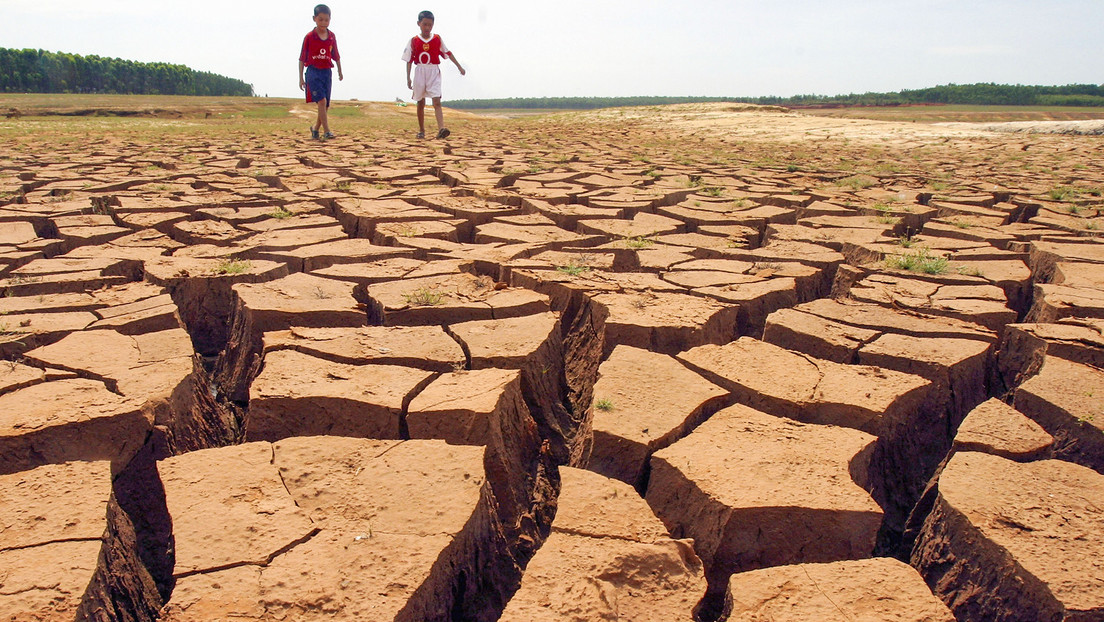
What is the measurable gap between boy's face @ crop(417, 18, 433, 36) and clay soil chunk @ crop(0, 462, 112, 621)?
742 cm

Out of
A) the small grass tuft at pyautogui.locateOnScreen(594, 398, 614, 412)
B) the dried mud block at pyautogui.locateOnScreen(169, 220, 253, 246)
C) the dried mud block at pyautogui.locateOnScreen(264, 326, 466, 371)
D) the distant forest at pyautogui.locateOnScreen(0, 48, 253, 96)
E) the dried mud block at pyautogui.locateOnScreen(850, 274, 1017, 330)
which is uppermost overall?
the distant forest at pyautogui.locateOnScreen(0, 48, 253, 96)

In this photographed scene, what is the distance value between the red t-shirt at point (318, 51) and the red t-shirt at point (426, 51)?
2.58ft

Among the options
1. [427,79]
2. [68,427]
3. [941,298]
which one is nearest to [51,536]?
[68,427]

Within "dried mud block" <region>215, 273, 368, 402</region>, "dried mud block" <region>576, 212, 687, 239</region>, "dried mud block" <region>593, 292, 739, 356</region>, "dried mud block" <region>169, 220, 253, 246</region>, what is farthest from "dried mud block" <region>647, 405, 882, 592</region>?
"dried mud block" <region>169, 220, 253, 246</region>

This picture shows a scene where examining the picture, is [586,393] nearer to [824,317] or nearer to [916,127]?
[824,317]

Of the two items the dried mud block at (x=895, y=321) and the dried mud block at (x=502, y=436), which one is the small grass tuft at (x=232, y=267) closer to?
the dried mud block at (x=502, y=436)

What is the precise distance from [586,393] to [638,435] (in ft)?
1.70

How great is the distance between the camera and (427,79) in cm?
817

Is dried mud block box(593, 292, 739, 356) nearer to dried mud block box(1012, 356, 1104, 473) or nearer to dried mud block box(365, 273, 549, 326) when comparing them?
dried mud block box(365, 273, 549, 326)

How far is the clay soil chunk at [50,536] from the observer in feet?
3.48

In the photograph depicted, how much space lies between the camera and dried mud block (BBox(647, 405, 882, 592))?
4.55 ft

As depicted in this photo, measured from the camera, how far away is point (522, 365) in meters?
1.99

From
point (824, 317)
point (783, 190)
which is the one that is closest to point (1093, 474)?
point (824, 317)

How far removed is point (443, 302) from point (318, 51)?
21.1 ft
